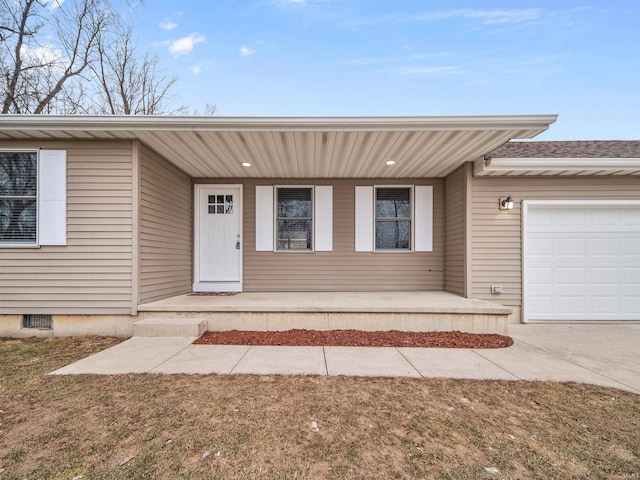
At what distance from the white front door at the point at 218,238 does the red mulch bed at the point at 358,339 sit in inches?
74.0

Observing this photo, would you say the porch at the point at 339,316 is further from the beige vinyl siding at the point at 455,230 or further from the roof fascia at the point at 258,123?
the roof fascia at the point at 258,123

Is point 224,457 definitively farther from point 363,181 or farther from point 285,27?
point 285,27

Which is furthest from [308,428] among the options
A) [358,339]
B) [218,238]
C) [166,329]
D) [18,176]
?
[18,176]

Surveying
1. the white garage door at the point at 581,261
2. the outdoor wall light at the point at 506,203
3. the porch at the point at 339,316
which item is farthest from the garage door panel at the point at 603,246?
the porch at the point at 339,316

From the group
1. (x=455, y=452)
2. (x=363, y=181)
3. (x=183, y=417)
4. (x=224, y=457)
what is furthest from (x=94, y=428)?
(x=363, y=181)

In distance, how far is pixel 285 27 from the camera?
9047 mm

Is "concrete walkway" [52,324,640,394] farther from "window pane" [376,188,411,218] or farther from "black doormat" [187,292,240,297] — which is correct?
"window pane" [376,188,411,218]

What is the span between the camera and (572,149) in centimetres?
556

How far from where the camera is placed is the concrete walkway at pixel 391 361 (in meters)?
2.88

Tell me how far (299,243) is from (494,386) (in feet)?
13.5

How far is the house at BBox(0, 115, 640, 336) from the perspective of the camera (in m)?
4.05

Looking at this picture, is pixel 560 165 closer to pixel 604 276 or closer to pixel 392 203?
pixel 604 276

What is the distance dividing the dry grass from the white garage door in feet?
9.61

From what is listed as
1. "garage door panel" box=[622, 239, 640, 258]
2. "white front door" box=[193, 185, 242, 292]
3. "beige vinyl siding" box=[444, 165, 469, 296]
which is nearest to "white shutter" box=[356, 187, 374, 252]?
"beige vinyl siding" box=[444, 165, 469, 296]
